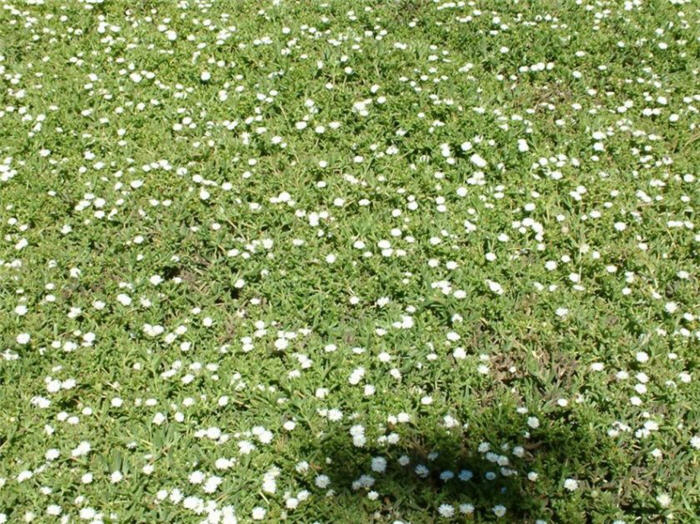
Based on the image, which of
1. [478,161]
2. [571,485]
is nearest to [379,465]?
[571,485]

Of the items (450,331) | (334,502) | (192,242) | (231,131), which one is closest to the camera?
(334,502)

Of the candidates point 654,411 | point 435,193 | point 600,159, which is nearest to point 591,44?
point 600,159

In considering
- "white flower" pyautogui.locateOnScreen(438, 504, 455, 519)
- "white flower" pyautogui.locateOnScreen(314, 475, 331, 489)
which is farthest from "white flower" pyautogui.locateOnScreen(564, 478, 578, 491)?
"white flower" pyautogui.locateOnScreen(314, 475, 331, 489)

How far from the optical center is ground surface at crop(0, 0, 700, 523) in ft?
9.56

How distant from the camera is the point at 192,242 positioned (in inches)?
158

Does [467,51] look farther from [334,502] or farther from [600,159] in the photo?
[334,502]

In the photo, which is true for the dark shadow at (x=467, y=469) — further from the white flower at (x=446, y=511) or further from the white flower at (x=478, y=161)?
the white flower at (x=478, y=161)

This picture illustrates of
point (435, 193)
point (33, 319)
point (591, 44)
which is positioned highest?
point (591, 44)

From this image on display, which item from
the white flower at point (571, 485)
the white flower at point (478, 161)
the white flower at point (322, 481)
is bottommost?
the white flower at point (322, 481)

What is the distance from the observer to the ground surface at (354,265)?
291 centimetres

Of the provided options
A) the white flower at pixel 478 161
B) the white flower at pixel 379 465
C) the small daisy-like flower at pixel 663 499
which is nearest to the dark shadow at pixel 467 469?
the white flower at pixel 379 465

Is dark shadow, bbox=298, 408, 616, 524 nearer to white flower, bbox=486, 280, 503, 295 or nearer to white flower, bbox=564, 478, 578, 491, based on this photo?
white flower, bbox=564, 478, 578, 491

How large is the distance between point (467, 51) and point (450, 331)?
277cm

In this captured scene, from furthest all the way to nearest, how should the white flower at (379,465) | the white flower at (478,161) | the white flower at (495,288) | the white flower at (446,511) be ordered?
the white flower at (478,161) → the white flower at (495,288) → the white flower at (379,465) → the white flower at (446,511)
